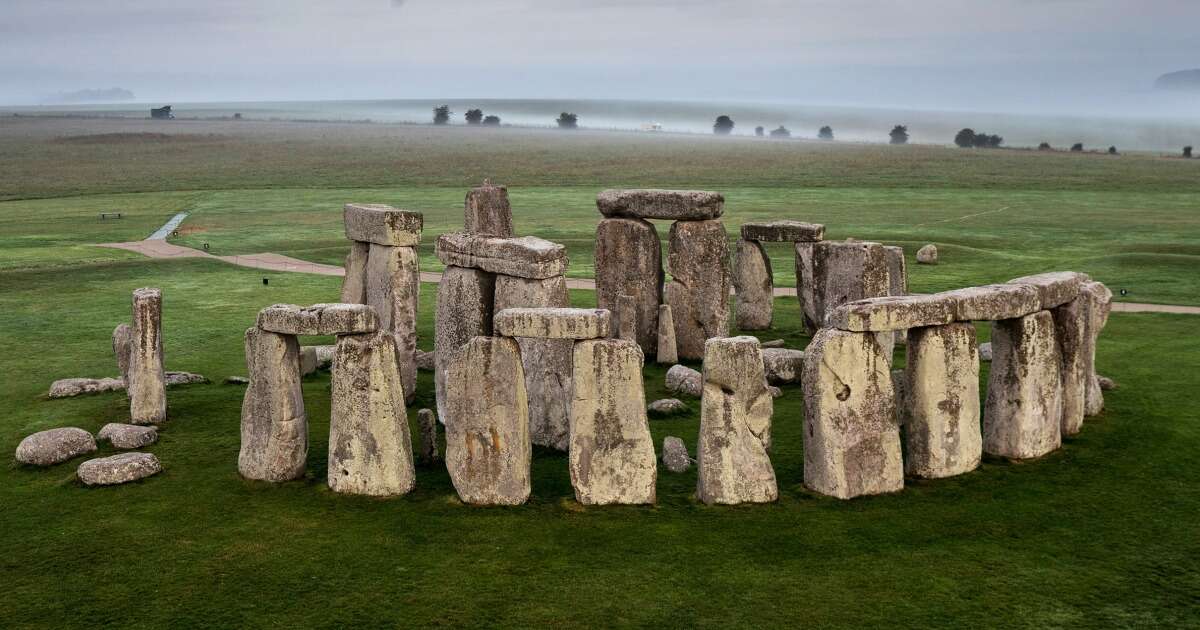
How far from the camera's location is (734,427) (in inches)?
464

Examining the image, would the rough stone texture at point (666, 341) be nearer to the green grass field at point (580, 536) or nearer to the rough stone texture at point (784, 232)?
the green grass field at point (580, 536)

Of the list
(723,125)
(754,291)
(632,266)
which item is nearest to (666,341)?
(632,266)

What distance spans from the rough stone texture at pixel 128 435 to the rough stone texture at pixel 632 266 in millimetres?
7863

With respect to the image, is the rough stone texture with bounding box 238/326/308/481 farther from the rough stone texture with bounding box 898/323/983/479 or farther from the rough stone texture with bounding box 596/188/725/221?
the rough stone texture with bounding box 596/188/725/221

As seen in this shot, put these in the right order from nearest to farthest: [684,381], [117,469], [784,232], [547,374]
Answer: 1. [117,469]
2. [547,374]
3. [684,381]
4. [784,232]

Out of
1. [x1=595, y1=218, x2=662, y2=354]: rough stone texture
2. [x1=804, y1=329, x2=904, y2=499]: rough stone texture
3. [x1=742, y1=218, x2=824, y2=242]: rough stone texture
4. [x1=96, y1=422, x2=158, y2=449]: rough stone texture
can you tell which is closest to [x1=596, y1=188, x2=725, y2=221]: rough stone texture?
[x1=595, y1=218, x2=662, y2=354]: rough stone texture

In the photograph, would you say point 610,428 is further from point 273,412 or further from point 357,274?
point 357,274

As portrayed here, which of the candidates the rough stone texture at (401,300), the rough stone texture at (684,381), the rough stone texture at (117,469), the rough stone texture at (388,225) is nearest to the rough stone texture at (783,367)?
the rough stone texture at (684,381)

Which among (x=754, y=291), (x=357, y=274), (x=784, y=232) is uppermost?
(x=784, y=232)

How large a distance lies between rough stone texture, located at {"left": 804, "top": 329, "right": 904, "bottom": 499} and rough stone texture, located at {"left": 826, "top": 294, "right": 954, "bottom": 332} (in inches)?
5.5

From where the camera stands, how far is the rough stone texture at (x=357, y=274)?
1747 cm

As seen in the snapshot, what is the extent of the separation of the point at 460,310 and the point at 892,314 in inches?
234

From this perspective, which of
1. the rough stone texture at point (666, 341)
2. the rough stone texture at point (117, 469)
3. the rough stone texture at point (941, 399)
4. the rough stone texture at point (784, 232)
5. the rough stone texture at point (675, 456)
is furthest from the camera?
the rough stone texture at point (784, 232)

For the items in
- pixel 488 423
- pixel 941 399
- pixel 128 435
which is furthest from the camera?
pixel 128 435
